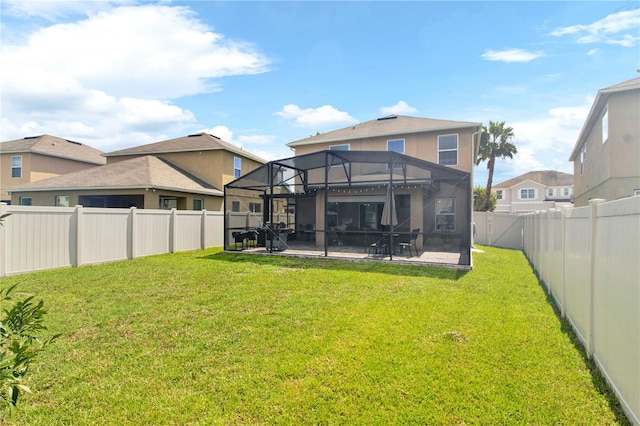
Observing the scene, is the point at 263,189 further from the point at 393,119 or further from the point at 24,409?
the point at 24,409

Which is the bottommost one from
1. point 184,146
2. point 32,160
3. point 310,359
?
point 310,359

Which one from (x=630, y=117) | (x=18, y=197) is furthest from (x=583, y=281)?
(x=18, y=197)

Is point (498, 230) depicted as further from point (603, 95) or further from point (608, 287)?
point (608, 287)

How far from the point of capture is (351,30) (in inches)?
487

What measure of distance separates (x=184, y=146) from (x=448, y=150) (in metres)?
16.2

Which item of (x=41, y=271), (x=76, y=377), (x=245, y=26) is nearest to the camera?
(x=76, y=377)

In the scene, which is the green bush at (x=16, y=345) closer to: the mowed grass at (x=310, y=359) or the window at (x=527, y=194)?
the mowed grass at (x=310, y=359)

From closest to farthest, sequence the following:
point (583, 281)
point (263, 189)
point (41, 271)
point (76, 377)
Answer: point (76, 377) → point (583, 281) → point (41, 271) → point (263, 189)

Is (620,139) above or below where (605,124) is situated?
below

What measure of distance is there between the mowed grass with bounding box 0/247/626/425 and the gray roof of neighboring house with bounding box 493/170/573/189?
49.7 meters

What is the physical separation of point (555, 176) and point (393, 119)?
46.4 metres

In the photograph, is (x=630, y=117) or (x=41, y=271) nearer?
(x=41, y=271)

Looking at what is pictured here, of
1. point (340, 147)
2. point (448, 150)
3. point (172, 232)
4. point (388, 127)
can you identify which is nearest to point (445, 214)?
point (448, 150)

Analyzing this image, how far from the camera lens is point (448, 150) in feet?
49.8
